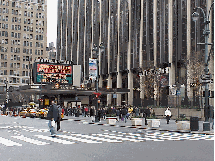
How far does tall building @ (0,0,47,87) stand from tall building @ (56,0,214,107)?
38735 millimetres

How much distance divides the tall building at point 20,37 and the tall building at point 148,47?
1525 inches

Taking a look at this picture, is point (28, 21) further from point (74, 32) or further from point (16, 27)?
point (74, 32)

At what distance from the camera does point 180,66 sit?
61156 millimetres

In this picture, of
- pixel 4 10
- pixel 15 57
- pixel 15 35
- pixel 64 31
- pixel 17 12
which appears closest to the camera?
pixel 64 31

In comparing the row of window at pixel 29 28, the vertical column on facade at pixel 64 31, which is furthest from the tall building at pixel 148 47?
the row of window at pixel 29 28

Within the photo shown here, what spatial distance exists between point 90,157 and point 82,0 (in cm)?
10353

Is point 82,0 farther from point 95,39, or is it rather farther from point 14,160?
point 14,160

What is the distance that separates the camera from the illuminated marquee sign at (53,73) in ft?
246

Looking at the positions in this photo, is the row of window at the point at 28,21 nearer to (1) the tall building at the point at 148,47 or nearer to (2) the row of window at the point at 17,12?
(2) the row of window at the point at 17,12

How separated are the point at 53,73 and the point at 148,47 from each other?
22.5 metres

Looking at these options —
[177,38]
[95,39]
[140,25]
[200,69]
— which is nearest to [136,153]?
[200,69]

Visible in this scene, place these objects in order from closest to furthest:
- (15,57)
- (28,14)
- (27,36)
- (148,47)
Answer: (148,47), (15,57), (27,36), (28,14)

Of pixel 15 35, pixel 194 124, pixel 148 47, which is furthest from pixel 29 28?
pixel 194 124

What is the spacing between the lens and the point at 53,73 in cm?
7750
